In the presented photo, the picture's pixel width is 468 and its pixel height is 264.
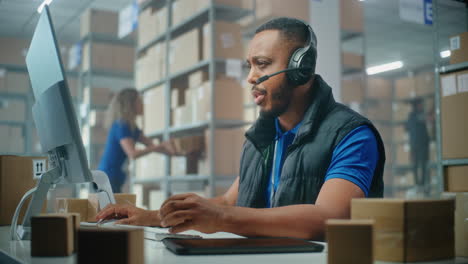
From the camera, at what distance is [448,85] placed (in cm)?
279

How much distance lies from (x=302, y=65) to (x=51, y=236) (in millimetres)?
897

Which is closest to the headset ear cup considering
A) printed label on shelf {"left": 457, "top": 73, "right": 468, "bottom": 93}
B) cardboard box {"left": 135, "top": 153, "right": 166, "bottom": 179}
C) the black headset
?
the black headset

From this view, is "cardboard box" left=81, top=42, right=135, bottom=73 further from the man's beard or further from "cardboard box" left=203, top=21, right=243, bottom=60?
the man's beard

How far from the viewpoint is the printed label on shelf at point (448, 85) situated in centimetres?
275

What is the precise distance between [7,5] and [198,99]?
12.0ft

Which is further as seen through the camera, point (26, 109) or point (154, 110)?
point (26, 109)

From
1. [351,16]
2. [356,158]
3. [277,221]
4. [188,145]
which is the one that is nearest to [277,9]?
[351,16]

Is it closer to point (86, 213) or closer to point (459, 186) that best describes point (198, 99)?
point (459, 186)

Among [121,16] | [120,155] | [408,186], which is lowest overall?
[408,186]

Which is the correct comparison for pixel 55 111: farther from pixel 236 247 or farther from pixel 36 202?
pixel 236 247

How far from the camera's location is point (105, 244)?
64 centimetres

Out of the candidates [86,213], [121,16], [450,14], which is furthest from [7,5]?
[86,213]

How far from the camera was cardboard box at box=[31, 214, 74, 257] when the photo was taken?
2.66 feet

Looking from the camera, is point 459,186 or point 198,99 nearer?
point 459,186
